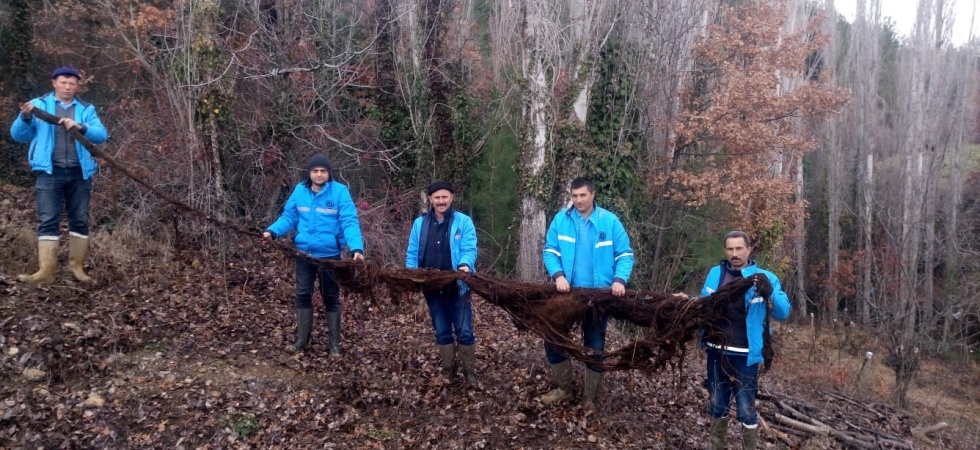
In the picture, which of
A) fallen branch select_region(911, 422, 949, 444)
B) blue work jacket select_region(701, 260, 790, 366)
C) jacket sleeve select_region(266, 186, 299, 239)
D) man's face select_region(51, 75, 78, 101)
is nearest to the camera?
blue work jacket select_region(701, 260, 790, 366)

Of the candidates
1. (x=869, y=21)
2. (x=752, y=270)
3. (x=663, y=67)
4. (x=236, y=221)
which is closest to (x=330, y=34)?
(x=236, y=221)

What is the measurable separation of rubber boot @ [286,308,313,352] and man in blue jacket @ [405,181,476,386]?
50.2 inches

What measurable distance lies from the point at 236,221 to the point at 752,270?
300 inches

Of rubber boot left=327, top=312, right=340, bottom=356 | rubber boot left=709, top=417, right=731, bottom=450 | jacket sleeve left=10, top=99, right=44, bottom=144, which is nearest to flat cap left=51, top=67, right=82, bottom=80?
jacket sleeve left=10, top=99, right=44, bottom=144

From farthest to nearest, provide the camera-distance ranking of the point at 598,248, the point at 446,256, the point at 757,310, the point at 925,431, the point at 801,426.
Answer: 1. the point at 925,431
2. the point at 801,426
3. the point at 446,256
4. the point at 598,248
5. the point at 757,310

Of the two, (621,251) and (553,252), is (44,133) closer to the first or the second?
(553,252)

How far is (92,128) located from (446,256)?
11.8 ft

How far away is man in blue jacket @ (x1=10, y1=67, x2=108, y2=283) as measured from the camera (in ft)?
17.6

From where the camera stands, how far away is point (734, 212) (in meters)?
14.6

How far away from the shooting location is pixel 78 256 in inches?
236

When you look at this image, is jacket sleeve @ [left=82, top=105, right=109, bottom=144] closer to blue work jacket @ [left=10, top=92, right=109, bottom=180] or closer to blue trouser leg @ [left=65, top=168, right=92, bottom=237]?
blue work jacket @ [left=10, top=92, right=109, bottom=180]

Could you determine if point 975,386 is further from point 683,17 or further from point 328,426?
point 328,426

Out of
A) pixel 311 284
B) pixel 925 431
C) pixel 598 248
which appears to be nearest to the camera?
pixel 598 248

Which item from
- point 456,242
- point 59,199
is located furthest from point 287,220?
point 59,199
